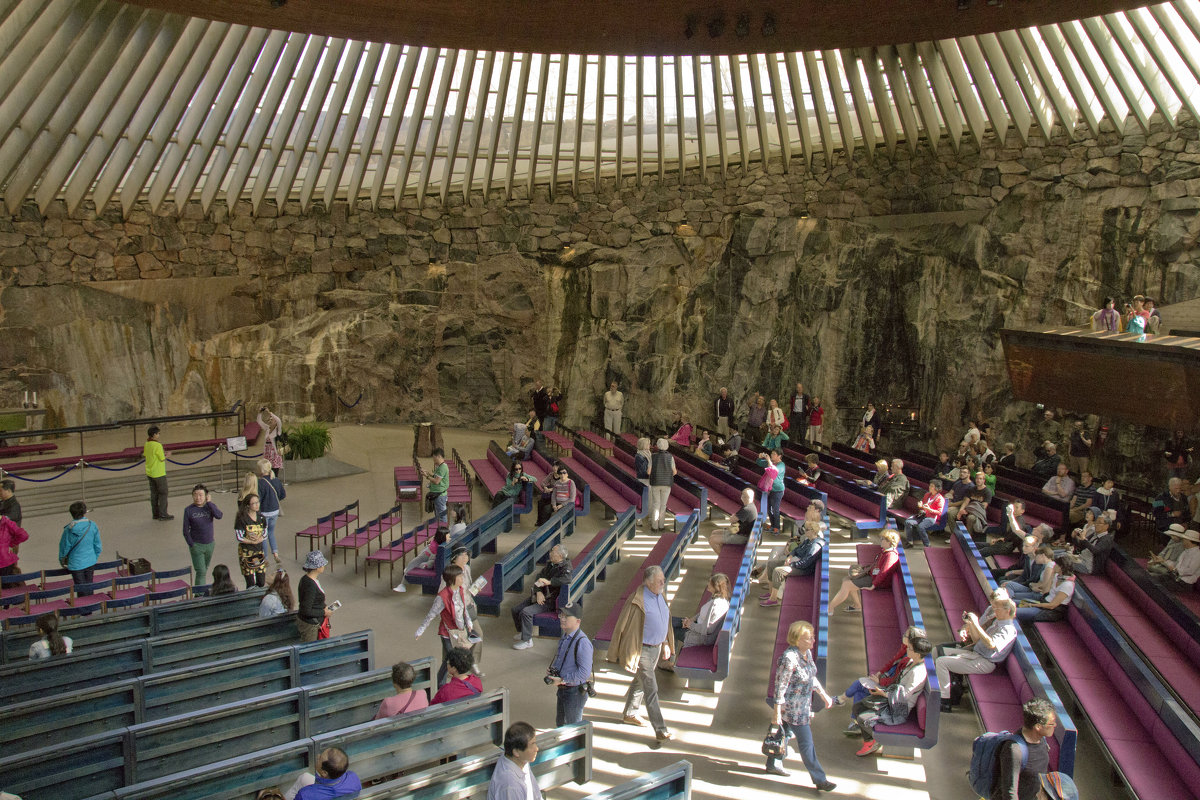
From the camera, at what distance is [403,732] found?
5.42m

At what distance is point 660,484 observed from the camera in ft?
40.3

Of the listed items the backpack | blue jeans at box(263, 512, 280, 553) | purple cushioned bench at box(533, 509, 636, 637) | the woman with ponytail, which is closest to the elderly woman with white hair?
purple cushioned bench at box(533, 509, 636, 637)

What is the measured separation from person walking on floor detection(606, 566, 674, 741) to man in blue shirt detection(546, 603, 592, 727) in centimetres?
52

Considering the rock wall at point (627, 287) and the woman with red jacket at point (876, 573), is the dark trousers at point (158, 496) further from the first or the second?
the woman with red jacket at point (876, 573)

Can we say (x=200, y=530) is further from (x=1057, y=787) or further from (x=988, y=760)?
(x=1057, y=787)

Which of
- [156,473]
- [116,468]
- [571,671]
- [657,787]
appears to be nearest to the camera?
[657,787]

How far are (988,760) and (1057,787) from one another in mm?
372

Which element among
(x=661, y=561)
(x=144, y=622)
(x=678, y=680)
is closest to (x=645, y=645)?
(x=678, y=680)

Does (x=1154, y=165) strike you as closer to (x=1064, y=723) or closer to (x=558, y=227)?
(x=558, y=227)

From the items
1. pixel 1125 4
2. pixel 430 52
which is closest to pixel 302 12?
pixel 430 52

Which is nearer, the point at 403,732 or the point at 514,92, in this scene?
the point at 403,732

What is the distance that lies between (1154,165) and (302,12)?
14.7 metres

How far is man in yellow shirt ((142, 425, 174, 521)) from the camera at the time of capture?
1217 cm

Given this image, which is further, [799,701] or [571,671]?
[571,671]
